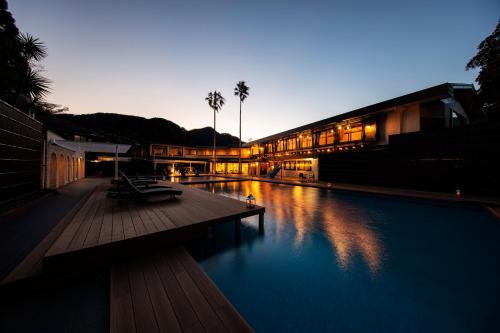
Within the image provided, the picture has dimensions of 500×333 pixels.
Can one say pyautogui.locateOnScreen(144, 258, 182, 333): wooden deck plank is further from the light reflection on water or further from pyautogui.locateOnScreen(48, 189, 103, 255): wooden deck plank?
the light reflection on water

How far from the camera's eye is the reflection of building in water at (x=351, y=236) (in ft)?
13.3

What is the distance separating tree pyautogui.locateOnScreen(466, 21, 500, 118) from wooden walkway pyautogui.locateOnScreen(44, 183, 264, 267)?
2278cm

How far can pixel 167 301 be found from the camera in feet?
6.68

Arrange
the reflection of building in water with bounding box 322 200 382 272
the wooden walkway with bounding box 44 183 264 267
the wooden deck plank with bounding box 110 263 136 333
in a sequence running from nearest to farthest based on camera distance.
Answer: the wooden deck plank with bounding box 110 263 136 333, the wooden walkway with bounding box 44 183 264 267, the reflection of building in water with bounding box 322 200 382 272

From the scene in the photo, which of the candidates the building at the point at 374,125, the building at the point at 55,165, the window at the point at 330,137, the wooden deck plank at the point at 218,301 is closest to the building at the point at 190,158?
the building at the point at 374,125

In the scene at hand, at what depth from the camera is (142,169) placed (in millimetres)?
25484

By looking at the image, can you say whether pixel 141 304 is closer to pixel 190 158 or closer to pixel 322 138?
pixel 322 138

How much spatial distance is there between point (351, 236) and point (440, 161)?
10.4m

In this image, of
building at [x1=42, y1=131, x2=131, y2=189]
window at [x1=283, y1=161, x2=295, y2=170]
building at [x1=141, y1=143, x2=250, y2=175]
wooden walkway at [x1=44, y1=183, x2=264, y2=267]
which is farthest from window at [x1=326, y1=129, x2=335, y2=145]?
building at [x1=42, y1=131, x2=131, y2=189]

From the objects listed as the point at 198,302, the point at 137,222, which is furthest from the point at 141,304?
the point at 137,222

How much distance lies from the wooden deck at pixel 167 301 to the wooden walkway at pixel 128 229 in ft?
1.18

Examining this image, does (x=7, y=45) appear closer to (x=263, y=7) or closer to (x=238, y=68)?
(x=263, y=7)

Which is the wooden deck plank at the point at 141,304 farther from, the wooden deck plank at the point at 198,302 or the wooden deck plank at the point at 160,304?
the wooden deck plank at the point at 198,302

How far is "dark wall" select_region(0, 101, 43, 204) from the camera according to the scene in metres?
5.79
